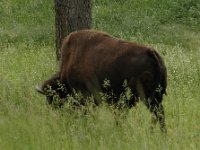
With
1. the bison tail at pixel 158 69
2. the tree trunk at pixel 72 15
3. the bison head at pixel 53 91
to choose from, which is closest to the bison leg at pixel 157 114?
the bison tail at pixel 158 69

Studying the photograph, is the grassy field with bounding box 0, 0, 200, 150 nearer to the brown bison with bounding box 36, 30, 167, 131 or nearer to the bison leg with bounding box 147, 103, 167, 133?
the bison leg with bounding box 147, 103, 167, 133

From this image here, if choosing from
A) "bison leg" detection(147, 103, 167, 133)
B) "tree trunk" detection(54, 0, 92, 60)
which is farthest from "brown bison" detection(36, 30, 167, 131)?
"tree trunk" detection(54, 0, 92, 60)

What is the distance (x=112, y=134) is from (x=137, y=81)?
836mm

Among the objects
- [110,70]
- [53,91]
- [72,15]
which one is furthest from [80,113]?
[72,15]

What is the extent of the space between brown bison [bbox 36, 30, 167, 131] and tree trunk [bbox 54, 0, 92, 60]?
1465 mm

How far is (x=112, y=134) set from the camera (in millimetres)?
5188

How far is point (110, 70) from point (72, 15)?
2470 millimetres

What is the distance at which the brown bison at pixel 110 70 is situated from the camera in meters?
5.80

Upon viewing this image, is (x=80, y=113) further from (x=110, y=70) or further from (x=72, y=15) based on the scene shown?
(x=72, y=15)

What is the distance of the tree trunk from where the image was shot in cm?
829

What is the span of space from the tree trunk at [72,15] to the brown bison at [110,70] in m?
1.47

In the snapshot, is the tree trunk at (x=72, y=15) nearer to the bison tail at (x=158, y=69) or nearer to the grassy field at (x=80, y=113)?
the grassy field at (x=80, y=113)

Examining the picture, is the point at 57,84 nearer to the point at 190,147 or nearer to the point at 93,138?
the point at 93,138

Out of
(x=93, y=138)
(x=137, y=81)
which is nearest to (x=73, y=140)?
(x=93, y=138)
